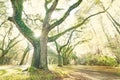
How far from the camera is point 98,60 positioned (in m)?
60.6

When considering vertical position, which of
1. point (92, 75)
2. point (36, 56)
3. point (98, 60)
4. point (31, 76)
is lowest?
point (31, 76)

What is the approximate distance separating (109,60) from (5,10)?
30.9 meters

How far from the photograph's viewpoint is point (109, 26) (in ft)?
160

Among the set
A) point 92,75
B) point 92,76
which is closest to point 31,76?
point 92,76

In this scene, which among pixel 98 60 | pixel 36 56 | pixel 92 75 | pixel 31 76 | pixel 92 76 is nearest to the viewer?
pixel 31 76

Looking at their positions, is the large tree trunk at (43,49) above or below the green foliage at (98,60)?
below

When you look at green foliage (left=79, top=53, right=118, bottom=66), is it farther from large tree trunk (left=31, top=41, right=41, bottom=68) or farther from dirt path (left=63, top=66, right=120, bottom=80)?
large tree trunk (left=31, top=41, right=41, bottom=68)

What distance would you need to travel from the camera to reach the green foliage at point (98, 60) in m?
Answer: 56.8

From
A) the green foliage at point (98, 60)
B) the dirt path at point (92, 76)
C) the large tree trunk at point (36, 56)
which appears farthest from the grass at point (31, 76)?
the green foliage at point (98, 60)

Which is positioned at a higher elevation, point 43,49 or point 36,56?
point 43,49

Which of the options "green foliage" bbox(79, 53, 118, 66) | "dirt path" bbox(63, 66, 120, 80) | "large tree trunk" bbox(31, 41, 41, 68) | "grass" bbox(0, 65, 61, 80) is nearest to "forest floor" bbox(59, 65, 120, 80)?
"dirt path" bbox(63, 66, 120, 80)

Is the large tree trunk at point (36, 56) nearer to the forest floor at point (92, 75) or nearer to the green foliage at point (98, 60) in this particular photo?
the forest floor at point (92, 75)

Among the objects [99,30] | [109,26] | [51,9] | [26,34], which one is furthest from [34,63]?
[99,30]

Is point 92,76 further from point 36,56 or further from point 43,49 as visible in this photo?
point 36,56
